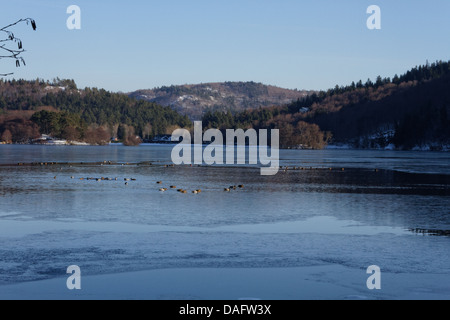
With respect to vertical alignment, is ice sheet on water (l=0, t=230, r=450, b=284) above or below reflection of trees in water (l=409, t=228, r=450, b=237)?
below

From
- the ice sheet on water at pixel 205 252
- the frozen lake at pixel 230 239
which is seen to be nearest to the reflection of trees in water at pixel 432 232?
the frozen lake at pixel 230 239

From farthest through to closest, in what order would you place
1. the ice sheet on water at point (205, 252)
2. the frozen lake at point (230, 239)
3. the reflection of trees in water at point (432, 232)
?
the reflection of trees in water at point (432, 232) < the ice sheet on water at point (205, 252) < the frozen lake at point (230, 239)

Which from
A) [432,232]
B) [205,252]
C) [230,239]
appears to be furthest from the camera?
[432,232]

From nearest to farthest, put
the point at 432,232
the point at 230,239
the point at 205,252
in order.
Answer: the point at 205,252 < the point at 230,239 < the point at 432,232

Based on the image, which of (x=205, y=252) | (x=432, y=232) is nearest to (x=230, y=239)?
(x=205, y=252)

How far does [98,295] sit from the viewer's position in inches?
476

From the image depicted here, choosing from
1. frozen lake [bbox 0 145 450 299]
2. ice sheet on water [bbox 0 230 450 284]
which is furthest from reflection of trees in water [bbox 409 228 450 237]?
ice sheet on water [bbox 0 230 450 284]

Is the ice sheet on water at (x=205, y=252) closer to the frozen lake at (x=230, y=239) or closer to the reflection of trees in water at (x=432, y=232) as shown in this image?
the frozen lake at (x=230, y=239)

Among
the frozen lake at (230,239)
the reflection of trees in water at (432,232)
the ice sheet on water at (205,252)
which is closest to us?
the frozen lake at (230,239)

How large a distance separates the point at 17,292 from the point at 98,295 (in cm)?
171

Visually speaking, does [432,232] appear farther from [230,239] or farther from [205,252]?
[205,252]

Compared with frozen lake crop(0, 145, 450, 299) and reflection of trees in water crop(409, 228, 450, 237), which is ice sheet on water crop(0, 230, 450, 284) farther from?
reflection of trees in water crop(409, 228, 450, 237)

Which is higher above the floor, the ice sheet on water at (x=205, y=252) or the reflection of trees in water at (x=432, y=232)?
the reflection of trees in water at (x=432, y=232)

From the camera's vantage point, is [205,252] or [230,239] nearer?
[205,252]
